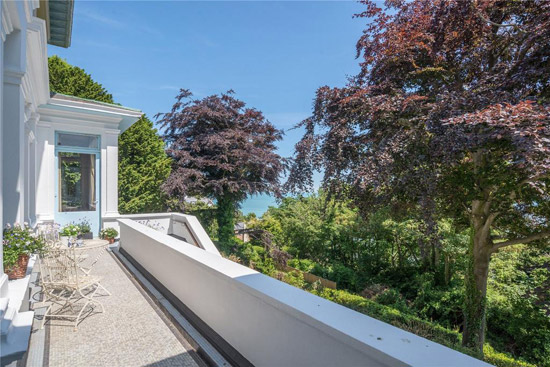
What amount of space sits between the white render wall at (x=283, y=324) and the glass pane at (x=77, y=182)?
6525 mm

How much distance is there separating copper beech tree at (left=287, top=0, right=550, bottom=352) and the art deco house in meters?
3.08

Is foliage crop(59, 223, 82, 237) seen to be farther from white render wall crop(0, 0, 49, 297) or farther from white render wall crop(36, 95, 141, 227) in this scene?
white render wall crop(0, 0, 49, 297)

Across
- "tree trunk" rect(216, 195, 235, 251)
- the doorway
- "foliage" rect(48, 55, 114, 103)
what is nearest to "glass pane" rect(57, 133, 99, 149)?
the doorway

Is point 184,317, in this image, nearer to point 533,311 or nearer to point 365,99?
point 365,99

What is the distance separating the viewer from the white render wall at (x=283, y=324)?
1460mm

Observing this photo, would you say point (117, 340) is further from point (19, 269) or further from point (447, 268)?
point (447, 268)

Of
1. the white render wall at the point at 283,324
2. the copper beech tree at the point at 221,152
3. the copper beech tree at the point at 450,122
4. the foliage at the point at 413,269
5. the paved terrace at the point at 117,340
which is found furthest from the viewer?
the copper beech tree at the point at 221,152

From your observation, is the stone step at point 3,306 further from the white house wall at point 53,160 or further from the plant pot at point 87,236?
the plant pot at point 87,236

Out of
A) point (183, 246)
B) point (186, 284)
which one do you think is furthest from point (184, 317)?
point (183, 246)

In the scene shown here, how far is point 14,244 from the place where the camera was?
3.39 m

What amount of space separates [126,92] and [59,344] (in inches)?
625

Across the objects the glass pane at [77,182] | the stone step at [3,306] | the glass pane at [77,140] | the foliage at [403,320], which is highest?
the glass pane at [77,140]

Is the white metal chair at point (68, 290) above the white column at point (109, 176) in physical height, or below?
below

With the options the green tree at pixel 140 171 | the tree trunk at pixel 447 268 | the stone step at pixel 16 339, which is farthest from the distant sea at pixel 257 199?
the stone step at pixel 16 339
